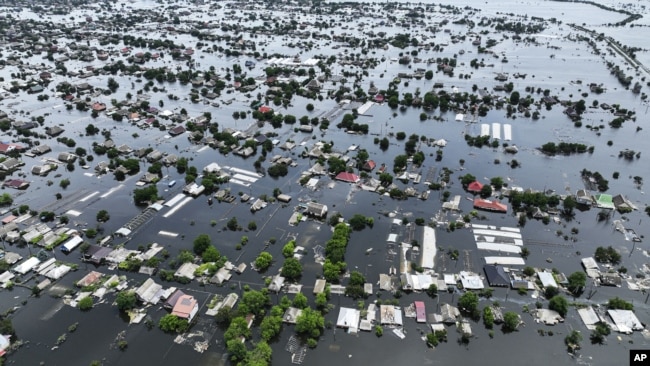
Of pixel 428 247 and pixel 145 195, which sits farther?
pixel 145 195

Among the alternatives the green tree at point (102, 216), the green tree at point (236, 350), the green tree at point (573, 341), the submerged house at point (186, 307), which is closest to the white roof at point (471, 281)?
the green tree at point (573, 341)

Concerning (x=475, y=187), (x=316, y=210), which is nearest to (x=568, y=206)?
(x=475, y=187)

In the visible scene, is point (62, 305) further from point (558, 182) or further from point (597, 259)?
point (558, 182)

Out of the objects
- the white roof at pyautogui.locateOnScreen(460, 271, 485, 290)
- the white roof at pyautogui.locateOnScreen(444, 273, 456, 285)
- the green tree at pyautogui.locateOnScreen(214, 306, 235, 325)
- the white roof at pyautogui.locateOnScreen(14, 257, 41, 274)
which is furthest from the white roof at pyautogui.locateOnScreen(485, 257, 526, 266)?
the white roof at pyautogui.locateOnScreen(14, 257, 41, 274)

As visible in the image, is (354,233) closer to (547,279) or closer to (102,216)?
(547,279)

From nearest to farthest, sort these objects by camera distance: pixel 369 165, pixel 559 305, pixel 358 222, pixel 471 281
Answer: pixel 559 305 < pixel 471 281 < pixel 358 222 < pixel 369 165

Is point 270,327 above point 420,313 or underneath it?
above

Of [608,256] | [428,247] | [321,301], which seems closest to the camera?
[321,301]
